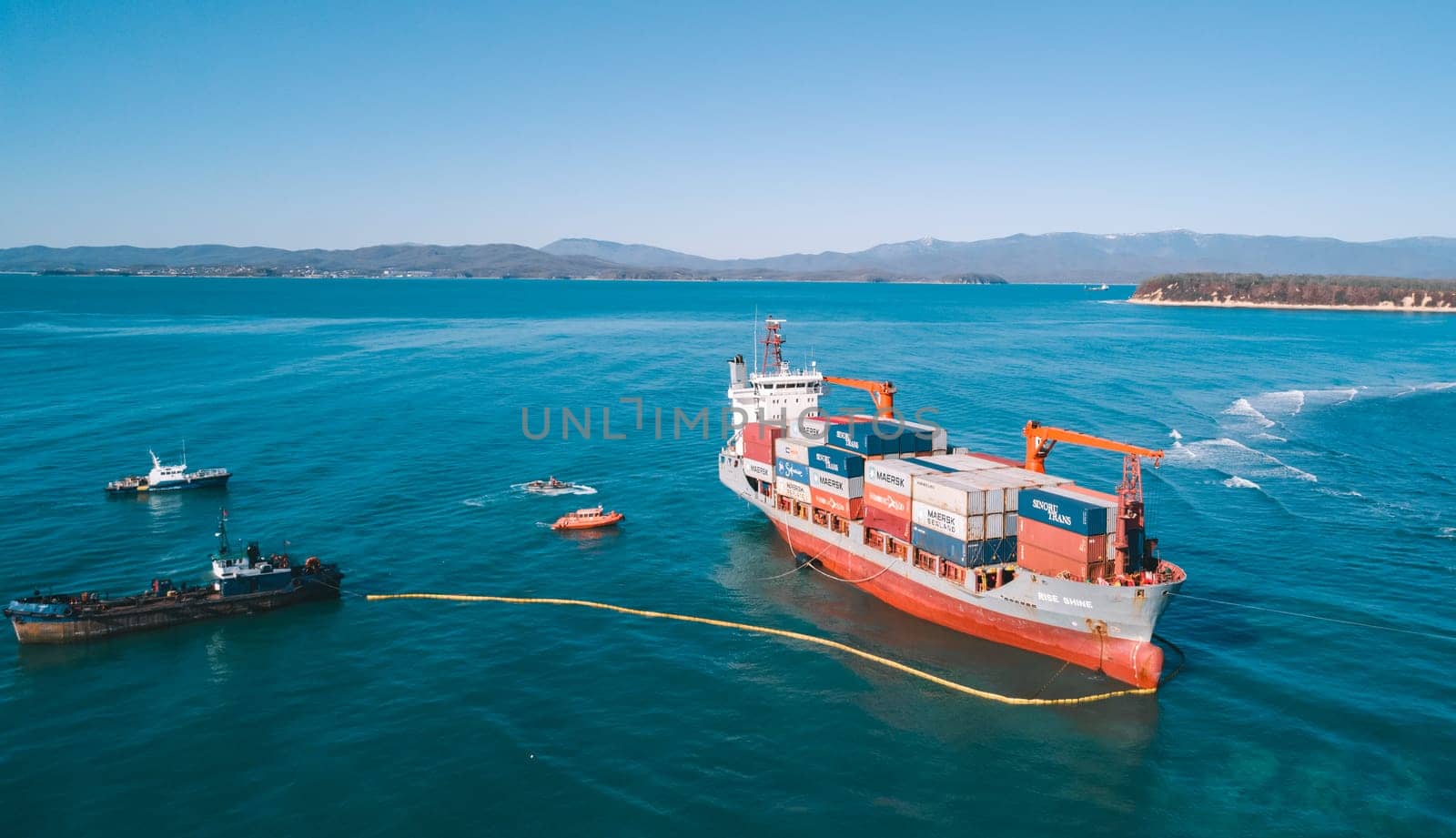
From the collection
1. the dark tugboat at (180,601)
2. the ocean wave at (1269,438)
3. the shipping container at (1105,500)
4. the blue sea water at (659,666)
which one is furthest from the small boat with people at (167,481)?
the ocean wave at (1269,438)

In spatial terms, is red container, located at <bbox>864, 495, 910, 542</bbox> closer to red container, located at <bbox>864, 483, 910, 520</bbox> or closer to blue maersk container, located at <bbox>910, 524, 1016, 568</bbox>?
red container, located at <bbox>864, 483, 910, 520</bbox>

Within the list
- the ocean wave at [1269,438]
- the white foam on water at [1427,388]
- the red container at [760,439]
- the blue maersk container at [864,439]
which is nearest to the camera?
the blue maersk container at [864,439]

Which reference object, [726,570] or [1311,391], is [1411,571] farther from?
[1311,391]

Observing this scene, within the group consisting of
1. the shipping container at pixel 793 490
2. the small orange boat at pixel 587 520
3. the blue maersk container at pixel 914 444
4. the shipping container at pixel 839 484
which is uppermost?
the blue maersk container at pixel 914 444

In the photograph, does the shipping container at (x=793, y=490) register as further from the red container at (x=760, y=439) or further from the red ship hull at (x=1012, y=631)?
the red ship hull at (x=1012, y=631)

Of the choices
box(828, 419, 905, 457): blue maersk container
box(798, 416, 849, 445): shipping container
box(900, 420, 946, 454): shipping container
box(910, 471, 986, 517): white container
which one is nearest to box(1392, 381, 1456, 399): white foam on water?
box(900, 420, 946, 454): shipping container
